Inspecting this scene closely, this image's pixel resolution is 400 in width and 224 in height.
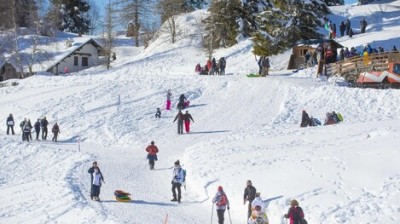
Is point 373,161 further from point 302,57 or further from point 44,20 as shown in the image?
point 44,20

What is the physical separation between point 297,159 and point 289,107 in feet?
41.4

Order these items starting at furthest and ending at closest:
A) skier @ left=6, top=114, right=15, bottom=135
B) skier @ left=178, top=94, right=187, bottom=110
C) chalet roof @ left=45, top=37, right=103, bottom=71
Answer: chalet roof @ left=45, top=37, right=103, bottom=71
skier @ left=6, top=114, right=15, bottom=135
skier @ left=178, top=94, right=187, bottom=110

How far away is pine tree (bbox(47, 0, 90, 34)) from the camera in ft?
250

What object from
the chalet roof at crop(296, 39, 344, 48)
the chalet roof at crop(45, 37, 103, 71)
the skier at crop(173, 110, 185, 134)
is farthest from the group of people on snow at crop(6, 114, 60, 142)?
the chalet roof at crop(45, 37, 103, 71)

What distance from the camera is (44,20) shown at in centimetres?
6738

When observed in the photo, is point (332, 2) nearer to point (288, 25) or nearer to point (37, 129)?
point (288, 25)

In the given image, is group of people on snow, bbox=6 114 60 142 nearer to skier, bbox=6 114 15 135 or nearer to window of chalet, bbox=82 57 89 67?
skier, bbox=6 114 15 135

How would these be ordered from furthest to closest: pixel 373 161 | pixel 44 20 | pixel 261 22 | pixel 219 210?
pixel 44 20 < pixel 261 22 < pixel 373 161 < pixel 219 210

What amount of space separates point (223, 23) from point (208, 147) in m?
28.0

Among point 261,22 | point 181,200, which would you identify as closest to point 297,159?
point 181,200

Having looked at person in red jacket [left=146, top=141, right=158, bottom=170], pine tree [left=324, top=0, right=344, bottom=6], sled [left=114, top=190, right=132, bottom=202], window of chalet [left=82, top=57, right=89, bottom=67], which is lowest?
sled [left=114, top=190, right=132, bottom=202]

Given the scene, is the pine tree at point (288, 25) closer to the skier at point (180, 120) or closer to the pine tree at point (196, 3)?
the skier at point (180, 120)

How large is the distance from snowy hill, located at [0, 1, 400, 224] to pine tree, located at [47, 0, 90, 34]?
3262 centimetres

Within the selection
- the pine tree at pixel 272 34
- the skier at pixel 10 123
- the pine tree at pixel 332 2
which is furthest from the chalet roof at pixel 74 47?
the pine tree at pixel 332 2
